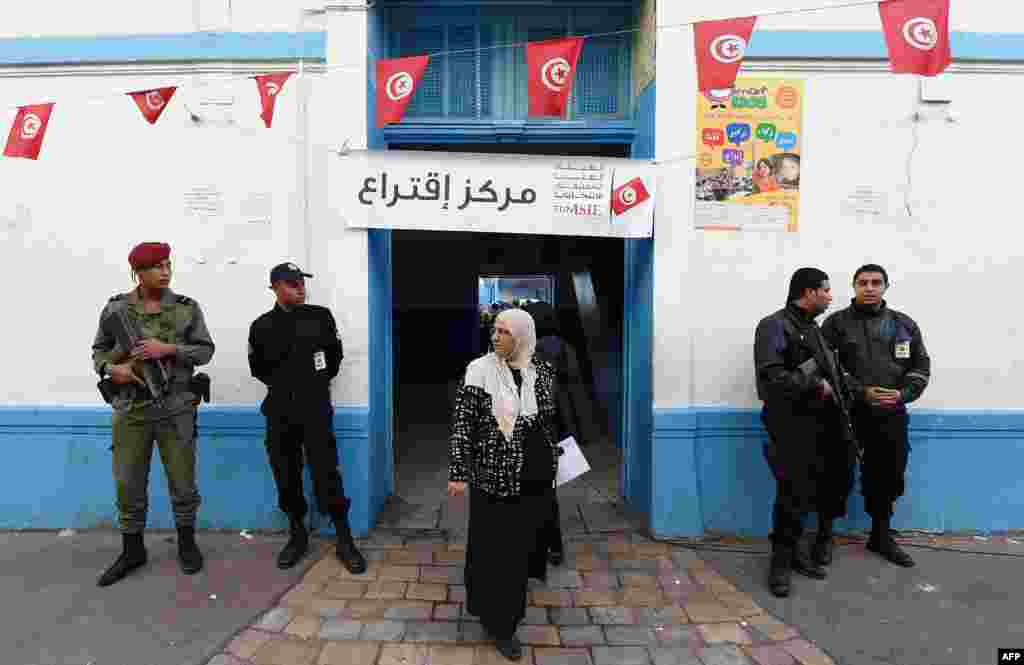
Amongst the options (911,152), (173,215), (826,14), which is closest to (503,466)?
(173,215)

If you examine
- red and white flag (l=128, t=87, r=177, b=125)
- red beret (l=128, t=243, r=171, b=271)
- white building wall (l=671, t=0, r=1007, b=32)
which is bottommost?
red beret (l=128, t=243, r=171, b=271)

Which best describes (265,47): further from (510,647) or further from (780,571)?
(780,571)

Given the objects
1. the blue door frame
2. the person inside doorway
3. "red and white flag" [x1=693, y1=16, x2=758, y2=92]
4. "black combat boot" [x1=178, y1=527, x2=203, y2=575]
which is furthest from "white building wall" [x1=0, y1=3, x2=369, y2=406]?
"red and white flag" [x1=693, y1=16, x2=758, y2=92]

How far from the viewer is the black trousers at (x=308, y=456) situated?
3.83 meters

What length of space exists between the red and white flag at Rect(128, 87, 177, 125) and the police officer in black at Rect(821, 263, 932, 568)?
4.49 metres

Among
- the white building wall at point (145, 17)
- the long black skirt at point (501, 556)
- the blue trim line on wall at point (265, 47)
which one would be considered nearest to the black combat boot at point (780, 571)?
the long black skirt at point (501, 556)

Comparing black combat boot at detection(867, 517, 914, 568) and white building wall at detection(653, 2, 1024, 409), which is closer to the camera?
black combat boot at detection(867, 517, 914, 568)

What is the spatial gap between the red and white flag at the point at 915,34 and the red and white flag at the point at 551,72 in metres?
1.70

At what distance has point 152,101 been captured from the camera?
13.3 feet

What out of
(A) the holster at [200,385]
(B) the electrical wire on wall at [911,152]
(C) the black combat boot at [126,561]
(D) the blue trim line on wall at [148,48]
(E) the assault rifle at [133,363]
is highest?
(D) the blue trim line on wall at [148,48]

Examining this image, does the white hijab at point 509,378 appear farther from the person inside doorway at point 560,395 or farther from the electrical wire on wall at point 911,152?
the electrical wire on wall at point 911,152

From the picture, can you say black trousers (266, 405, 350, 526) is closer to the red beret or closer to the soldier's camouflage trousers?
the soldier's camouflage trousers

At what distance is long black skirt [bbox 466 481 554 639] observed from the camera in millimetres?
3047

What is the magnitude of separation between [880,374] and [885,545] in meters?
1.11
